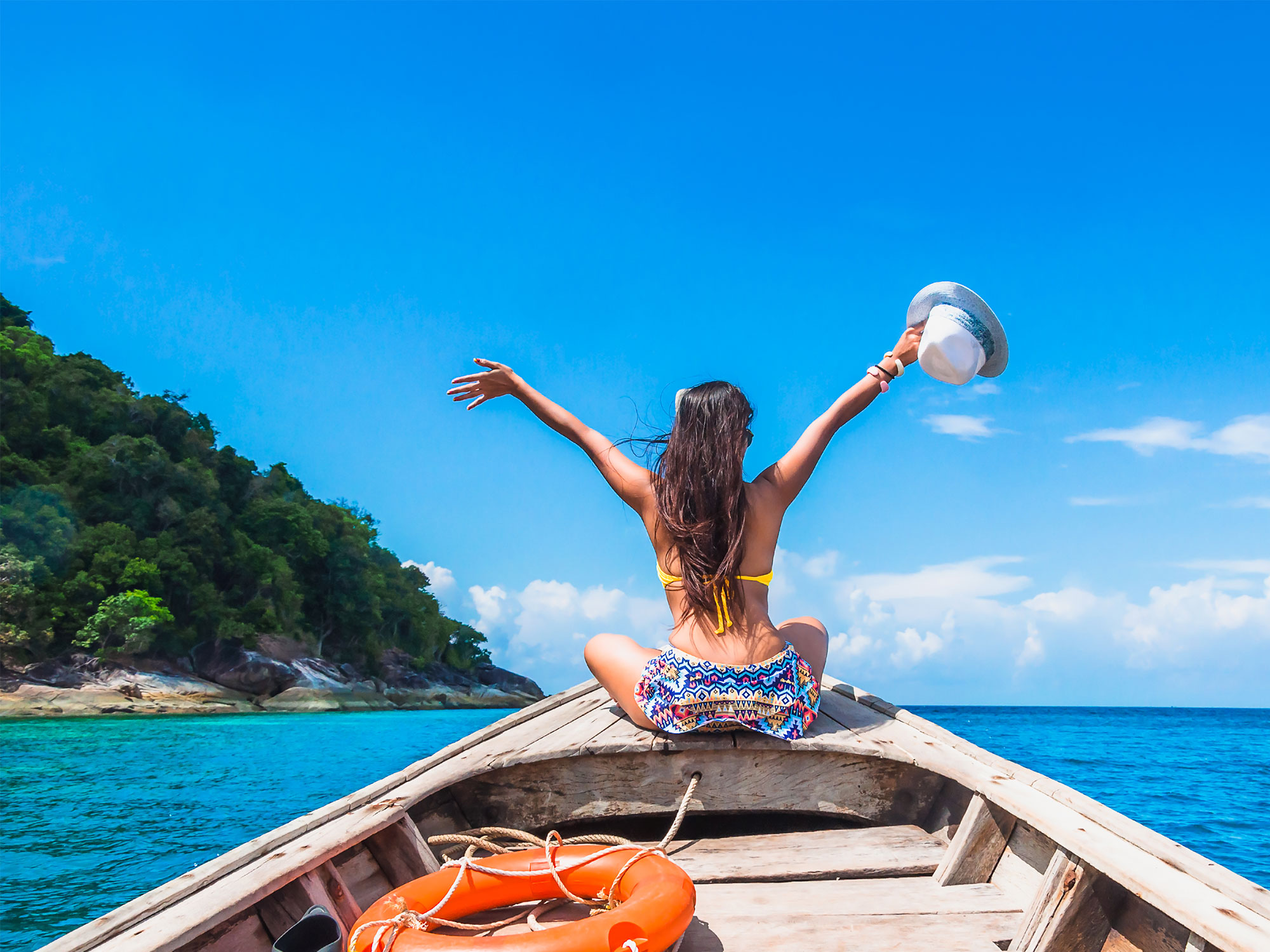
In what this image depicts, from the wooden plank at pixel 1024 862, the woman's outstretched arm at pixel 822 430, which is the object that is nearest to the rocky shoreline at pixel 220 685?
the woman's outstretched arm at pixel 822 430

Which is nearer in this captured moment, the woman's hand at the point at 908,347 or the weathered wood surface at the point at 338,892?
the weathered wood surface at the point at 338,892

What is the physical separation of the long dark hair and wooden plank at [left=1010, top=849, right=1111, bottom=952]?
125 cm

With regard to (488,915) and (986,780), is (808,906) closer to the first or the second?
(986,780)

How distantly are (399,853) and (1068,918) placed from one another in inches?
65.2

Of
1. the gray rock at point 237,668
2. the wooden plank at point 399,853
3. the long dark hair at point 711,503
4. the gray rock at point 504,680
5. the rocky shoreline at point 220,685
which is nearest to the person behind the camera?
the wooden plank at point 399,853

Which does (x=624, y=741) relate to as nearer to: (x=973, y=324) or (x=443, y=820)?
(x=443, y=820)

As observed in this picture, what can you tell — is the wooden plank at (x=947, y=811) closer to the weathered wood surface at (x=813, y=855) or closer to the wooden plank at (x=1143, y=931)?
the weathered wood surface at (x=813, y=855)

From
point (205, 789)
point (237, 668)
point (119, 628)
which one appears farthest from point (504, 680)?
point (205, 789)

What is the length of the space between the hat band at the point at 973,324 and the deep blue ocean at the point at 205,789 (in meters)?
6.49

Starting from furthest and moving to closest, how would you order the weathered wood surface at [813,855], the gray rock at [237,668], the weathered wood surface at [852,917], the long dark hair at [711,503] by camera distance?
the gray rock at [237,668] < the long dark hair at [711,503] < the weathered wood surface at [813,855] < the weathered wood surface at [852,917]

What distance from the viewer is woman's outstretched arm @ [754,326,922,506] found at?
3.02 metres

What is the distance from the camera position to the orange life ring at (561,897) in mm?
1578

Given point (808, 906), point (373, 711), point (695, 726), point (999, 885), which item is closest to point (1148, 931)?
point (999, 885)

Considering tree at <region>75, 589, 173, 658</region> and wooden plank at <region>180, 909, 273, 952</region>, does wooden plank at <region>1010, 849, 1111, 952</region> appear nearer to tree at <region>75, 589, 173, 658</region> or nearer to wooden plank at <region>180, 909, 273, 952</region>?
wooden plank at <region>180, 909, 273, 952</region>
